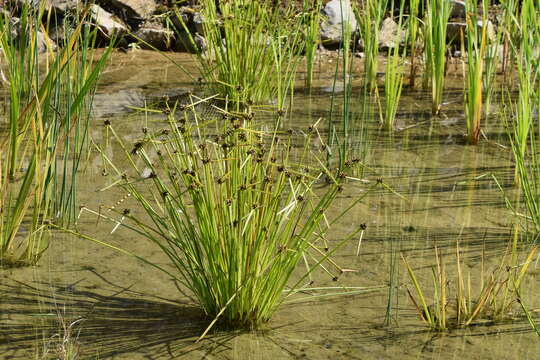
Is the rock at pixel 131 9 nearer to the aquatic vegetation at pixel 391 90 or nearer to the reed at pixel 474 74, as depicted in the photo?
the aquatic vegetation at pixel 391 90

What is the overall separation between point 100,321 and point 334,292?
0.73 metres

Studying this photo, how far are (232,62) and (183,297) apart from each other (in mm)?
2124

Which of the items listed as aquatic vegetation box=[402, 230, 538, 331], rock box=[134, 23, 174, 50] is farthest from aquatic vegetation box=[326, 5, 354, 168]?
rock box=[134, 23, 174, 50]

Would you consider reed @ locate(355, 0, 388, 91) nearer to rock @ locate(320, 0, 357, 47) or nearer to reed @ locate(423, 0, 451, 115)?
reed @ locate(423, 0, 451, 115)

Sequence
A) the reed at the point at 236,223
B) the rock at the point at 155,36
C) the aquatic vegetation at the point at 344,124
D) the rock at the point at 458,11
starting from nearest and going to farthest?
the reed at the point at 236,223 < the aquatic vegetation at the point at 344,124 < the rock at the point at 155,36 < the rock at the point at 458,11

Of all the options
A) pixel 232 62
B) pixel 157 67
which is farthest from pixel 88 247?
pixel 157 67

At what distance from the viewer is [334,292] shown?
99.5 inches

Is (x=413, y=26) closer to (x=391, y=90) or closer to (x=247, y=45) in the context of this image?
(x=391, y=90)

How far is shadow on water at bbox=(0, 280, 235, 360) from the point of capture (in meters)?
2.19

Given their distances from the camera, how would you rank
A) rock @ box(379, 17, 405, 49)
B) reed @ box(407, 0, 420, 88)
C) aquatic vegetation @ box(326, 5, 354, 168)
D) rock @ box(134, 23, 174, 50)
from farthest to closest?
rock @ box(134, 23, 174, 50) < rock @ box(379, 17, 405, 49) < reed @ box(407, 0, 420, 88) < aquatic vegetation @ box(326, 5, 354, 168)

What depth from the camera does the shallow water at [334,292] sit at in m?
2.22

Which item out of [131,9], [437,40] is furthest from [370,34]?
[131,9]

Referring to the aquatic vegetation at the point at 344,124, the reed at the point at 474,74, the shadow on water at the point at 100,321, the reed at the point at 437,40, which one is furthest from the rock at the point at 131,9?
the shadow on water at the point at 100,321

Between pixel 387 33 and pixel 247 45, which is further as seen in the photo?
pixel 387 33
